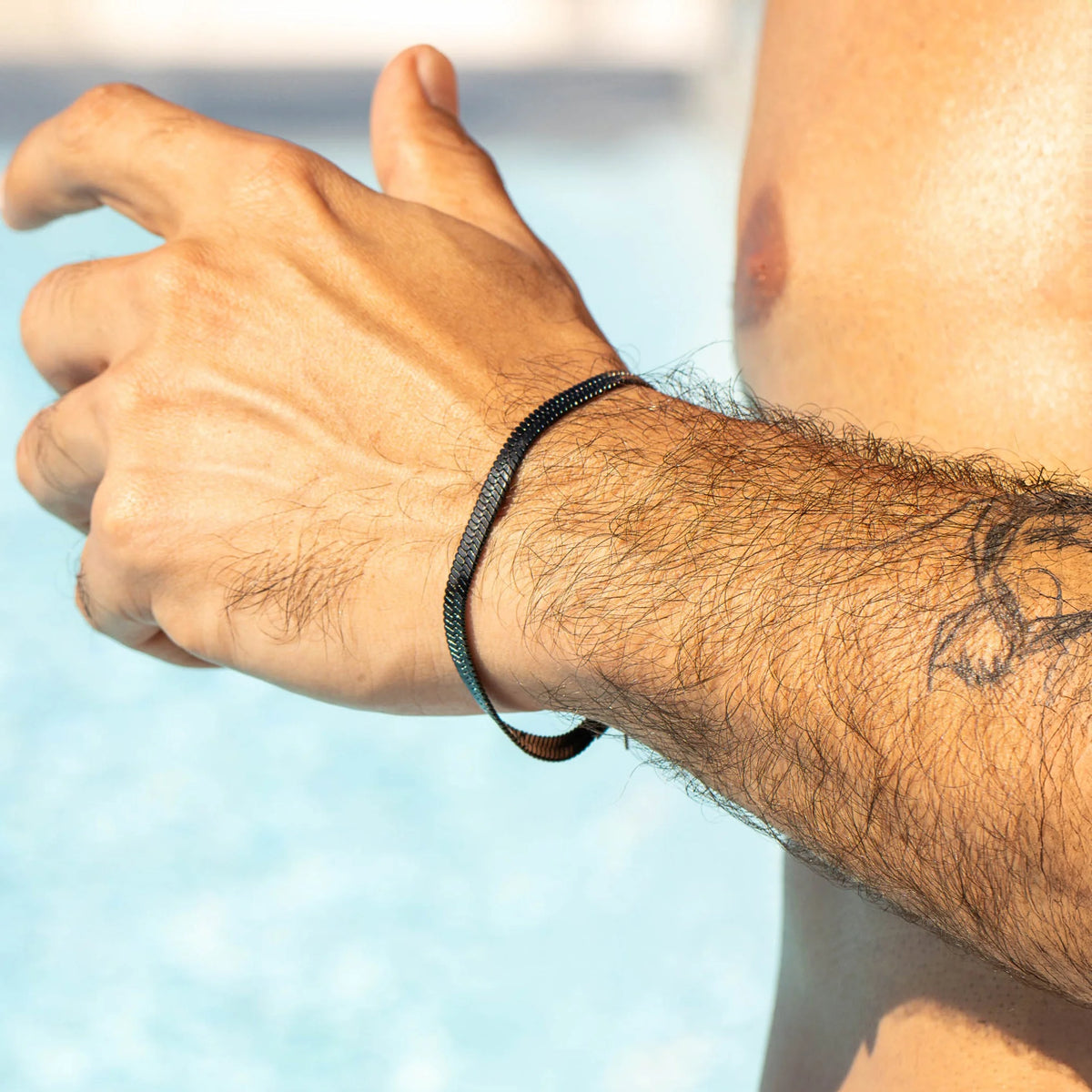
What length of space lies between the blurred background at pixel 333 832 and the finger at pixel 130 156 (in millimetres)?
1265

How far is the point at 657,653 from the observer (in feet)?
2.11

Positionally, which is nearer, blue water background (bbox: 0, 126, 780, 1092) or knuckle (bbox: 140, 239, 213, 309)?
knuckle (bbox: 140, 239, 213, 309)

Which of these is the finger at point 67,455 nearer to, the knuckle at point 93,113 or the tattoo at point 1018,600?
the knuckle at point 93,113

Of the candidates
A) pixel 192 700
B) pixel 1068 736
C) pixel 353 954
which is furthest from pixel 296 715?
pixel 1068 736

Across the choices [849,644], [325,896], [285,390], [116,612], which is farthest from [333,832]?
[849,644]

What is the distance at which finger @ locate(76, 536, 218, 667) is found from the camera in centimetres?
81

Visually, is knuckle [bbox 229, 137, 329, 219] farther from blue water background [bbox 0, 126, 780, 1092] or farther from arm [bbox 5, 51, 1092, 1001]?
blue water background [bbox 0, 126, 780, 1092]

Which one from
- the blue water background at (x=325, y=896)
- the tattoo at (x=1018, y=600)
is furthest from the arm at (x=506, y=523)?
the blue water background at (x=325, y=896)

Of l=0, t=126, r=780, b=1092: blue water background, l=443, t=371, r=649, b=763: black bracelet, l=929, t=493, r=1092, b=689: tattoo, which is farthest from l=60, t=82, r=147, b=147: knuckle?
l=0, t=126, r=780, b=1092: blue water background

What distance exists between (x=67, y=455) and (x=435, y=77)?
16.5 inches

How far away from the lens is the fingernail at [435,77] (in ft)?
3.11

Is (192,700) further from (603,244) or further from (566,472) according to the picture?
(566,472)

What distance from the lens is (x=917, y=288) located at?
3.09 ft

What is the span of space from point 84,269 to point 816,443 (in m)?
0.53
